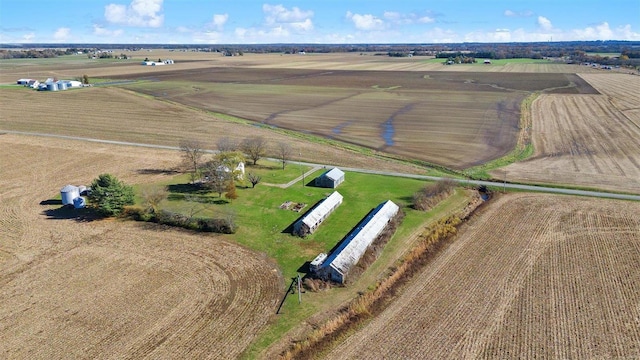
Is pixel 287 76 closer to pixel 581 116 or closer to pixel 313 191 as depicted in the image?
pixel 581 116

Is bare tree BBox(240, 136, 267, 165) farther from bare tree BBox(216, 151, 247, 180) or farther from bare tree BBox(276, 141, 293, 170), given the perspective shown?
bare tree BBox(216, 151, 247, 180)

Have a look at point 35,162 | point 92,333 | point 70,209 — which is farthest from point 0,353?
point 35,162

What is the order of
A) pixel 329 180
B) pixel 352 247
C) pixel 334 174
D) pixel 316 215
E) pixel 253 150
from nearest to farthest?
pixel 352 247
pixel 316 215
pixel 329 180
pixel 334 174
pixel 253 150

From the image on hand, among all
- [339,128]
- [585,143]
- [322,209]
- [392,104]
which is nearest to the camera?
[322,209]

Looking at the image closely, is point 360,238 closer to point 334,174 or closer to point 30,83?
point 334,174

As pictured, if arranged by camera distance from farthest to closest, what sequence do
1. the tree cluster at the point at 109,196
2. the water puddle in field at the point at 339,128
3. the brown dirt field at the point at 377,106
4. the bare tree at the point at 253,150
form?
the water puddle in field at the point at 339,128 < the brown dirt field at the point at 377,106 < the bare tree at the point at 253,150 < the tree cluster at the point at 109,196

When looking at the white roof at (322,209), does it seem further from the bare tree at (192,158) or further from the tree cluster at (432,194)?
the bare tree at (192,158)

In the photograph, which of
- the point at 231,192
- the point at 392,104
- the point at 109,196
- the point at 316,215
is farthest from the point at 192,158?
the point at 392,104

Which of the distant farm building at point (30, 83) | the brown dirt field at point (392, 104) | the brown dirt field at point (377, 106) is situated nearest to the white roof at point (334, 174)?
the brown dirt field at point (377, 106)

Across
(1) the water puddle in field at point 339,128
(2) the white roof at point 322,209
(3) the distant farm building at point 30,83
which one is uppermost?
(3) the distant farm building at point 30,83
